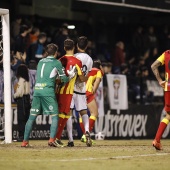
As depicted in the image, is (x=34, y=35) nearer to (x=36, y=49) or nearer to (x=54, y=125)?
(x=36, y=49)

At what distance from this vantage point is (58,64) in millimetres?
14195

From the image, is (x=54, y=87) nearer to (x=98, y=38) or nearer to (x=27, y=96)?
(x=27, y=96)

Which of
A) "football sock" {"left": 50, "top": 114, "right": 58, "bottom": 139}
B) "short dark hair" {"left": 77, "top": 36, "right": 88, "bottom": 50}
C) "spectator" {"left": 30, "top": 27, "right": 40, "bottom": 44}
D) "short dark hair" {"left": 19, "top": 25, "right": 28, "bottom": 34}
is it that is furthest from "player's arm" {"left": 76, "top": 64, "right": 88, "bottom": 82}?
"spectator" {"left": 30, "top": 27, "right": 40, "bottom": 44}

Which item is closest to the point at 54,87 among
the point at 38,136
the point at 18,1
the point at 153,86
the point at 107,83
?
the point at 38,136

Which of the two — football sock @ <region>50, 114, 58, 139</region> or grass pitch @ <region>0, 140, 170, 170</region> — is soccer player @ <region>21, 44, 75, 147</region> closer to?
football sock @ <region>50, 114, 58, 139</region>

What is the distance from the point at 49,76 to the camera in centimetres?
1423

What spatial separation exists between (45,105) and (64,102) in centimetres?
47

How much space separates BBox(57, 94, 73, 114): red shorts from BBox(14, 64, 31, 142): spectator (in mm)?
3934

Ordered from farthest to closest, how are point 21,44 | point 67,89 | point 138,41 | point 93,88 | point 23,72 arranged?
point 138,41, point 21,44, point 23,72, point 93,88, point 67,89

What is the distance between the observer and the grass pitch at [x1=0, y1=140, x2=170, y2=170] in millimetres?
10531

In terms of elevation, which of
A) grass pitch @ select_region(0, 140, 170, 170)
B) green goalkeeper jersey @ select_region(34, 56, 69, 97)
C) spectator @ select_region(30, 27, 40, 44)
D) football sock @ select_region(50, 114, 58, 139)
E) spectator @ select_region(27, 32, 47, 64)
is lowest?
grass pitch @ select_region(0, 140, 170, 170)

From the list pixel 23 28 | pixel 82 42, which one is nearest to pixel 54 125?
pixel 82 42

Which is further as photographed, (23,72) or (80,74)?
(23,72)

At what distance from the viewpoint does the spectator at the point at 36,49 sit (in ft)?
69.4
